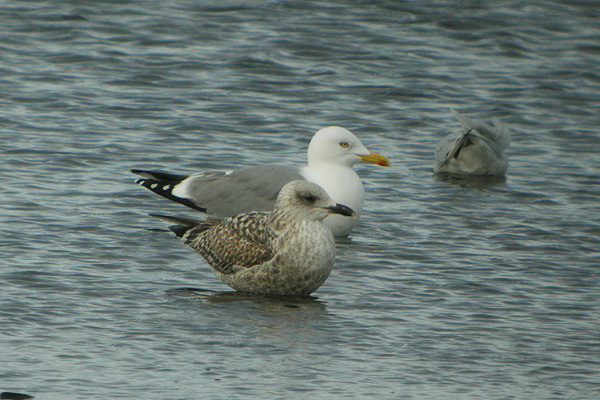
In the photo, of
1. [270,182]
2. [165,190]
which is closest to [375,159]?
[270,182]

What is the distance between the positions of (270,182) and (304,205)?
154cm

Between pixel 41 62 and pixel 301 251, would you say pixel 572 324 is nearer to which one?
pixel 301 251

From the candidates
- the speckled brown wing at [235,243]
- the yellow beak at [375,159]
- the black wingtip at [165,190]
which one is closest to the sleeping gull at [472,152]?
the yellow beak at [375,159]

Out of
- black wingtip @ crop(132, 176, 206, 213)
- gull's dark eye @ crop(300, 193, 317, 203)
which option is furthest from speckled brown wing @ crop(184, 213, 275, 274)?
black wingtip @ crop(132, 176, 206, 213)

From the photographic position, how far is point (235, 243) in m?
7.48

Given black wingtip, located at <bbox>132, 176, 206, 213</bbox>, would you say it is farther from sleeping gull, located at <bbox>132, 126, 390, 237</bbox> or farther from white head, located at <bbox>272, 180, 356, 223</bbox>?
white head, located at <bbox>272, 180, 356, 223</bbox>

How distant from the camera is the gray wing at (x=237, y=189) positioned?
8898 mm

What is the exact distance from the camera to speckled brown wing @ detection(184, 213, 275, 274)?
7.34 meters

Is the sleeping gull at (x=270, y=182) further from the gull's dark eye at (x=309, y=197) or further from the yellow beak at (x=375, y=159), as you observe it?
the gull's dark eye at (x=309, y=197)

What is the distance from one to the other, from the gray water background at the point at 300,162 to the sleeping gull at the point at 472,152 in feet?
0.78

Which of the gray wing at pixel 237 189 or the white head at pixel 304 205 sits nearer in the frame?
the white head at pixel 304 205

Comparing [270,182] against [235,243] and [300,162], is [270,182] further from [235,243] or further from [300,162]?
[300,162]

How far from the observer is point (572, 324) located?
6.94m

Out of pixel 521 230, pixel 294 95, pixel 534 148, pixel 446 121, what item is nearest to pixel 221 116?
pixel 294 95
